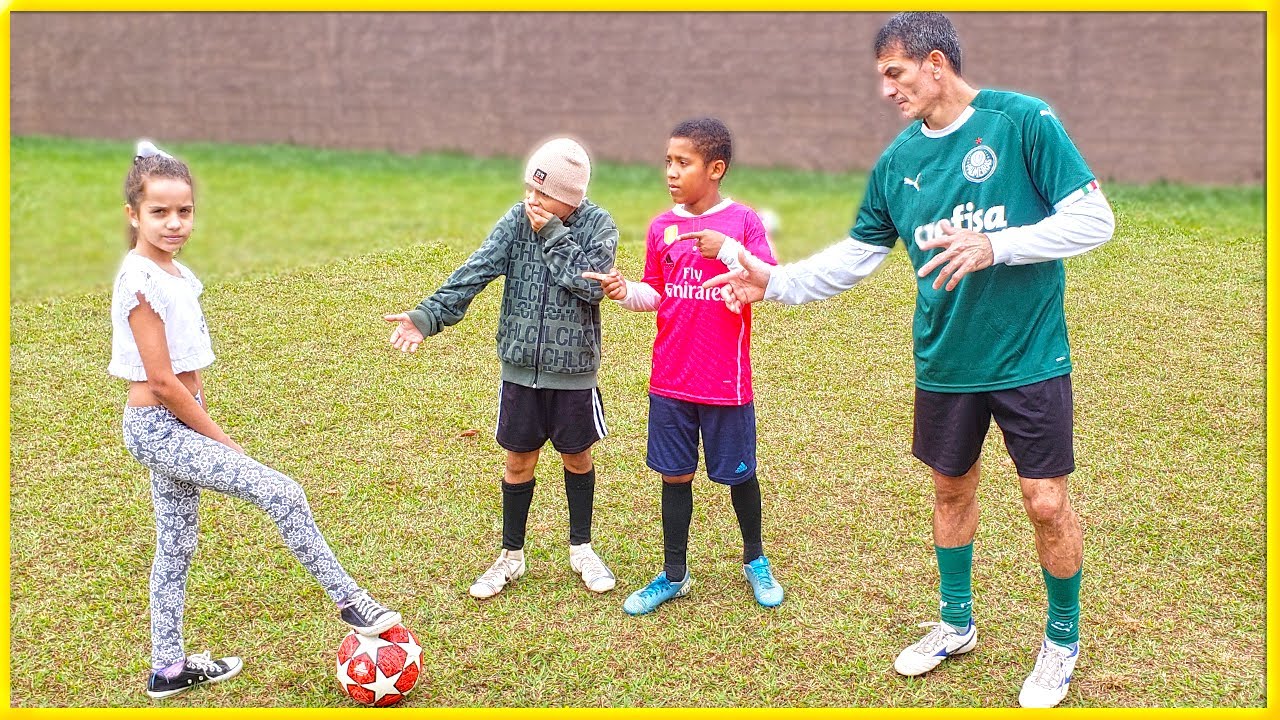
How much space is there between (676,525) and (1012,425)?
1.33 m

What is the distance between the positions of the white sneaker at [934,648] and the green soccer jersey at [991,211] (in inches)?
35.2

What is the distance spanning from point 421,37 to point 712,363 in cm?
1270

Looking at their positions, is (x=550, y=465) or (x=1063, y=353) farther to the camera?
(x=550, y=465)

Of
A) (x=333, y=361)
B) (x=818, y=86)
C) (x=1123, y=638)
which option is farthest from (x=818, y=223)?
(x=1123, y=638)

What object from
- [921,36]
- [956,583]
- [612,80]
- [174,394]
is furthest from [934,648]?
[612,80]

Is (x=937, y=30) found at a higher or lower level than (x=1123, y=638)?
higher

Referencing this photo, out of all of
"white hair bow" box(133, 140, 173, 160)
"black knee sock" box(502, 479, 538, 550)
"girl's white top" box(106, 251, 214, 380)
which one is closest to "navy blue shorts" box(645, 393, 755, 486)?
"black knee sock" box(502, 479, 538, 550)

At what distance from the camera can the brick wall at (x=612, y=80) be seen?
12.8m

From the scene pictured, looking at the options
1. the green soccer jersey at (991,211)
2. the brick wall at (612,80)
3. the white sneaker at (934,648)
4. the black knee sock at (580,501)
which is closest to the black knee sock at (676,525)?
the black knee sock at (580,501)

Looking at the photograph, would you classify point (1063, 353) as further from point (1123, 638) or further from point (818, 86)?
point (818, 86)

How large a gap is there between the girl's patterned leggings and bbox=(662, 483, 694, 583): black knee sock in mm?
1205

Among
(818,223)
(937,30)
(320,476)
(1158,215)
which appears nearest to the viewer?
(937,30)

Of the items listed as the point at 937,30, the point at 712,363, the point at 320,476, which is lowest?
the point at 320,476

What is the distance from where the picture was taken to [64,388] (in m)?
6.48
